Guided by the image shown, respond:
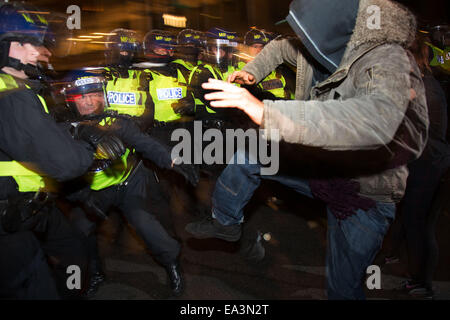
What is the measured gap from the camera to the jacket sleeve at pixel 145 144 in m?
2.65

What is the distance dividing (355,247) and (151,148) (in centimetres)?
176

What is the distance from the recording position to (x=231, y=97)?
4.12 ft

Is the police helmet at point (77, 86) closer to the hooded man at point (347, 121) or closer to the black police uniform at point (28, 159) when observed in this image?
the black police uniform at point (28, 159)

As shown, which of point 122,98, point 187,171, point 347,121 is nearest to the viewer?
point 347,121

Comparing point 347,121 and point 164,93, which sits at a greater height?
point 164,93

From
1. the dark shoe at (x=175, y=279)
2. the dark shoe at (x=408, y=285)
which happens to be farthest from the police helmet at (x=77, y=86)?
the dark shoe at (x=408, y=285)

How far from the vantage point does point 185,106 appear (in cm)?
423

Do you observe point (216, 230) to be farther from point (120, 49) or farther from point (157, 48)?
point (157, 48)

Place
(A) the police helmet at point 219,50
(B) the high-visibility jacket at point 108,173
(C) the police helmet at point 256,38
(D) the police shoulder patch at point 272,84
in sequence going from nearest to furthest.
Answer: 1. (B) the high-visibility jacket at point 108,173
2. (D) the police shoulder patch at point 272,84
3. (A) the police helmet at point 219,50
4. (C) the police helmet at point 256,38

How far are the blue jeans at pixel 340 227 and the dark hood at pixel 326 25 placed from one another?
754mm

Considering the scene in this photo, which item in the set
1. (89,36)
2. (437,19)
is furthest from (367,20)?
(89,36)

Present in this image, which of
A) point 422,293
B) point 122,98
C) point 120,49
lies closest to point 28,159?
point 122,98

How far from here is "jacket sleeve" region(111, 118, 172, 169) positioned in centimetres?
265
